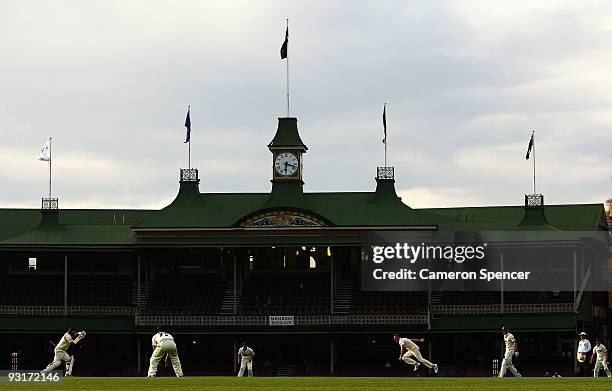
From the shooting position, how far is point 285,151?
253 feet

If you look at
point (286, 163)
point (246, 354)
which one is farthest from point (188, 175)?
point (246, 354)

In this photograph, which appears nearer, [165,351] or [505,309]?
[165,351]

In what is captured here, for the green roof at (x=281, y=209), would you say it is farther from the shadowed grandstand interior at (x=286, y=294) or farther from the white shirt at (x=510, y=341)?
the white shirt at (x=510, y=341)

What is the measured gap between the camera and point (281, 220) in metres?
72.6

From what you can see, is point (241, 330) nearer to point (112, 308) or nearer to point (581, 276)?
point (112, 308)

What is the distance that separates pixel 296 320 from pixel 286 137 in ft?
36.2

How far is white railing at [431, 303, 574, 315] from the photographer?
69188 mm

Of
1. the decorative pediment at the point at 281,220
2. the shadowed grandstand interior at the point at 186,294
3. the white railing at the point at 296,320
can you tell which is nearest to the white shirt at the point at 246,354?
the white railing at the point at 296,320

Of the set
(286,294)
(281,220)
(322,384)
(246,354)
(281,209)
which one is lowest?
(322,384)

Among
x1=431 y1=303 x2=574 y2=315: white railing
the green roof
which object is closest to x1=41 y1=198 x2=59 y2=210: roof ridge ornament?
the green roof

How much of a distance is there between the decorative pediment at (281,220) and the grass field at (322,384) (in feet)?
102

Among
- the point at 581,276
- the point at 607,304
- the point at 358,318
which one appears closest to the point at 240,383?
the point at 358,318

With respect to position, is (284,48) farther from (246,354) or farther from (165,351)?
(165,351)

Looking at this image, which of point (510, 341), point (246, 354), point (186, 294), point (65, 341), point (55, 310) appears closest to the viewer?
point (65, 341)
